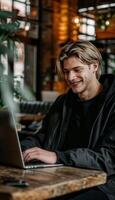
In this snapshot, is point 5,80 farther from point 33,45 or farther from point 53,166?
point 33,45

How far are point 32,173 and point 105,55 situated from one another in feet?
30.7

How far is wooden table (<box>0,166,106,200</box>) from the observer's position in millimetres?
1364

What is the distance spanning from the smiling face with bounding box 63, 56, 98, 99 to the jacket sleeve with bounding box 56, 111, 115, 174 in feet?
1.01

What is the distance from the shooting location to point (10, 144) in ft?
5.78

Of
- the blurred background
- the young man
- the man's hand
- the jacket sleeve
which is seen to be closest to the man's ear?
the young man

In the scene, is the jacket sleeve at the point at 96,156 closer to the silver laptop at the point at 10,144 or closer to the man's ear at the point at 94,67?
the silver laptop at the point at 10,144

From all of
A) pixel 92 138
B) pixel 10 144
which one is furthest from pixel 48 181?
pixel 92 138

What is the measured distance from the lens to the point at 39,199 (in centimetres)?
144

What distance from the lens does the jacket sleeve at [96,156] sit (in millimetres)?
1890

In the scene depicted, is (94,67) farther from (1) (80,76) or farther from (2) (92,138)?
(2) (92,138)

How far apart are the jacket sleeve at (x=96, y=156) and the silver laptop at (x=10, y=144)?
7 cm

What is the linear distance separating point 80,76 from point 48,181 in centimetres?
A: 79

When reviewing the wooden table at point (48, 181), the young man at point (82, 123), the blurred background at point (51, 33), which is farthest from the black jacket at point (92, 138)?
the blurred background at point (51, 33)

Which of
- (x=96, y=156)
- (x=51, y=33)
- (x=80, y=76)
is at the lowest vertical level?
(x=51, y=33)
